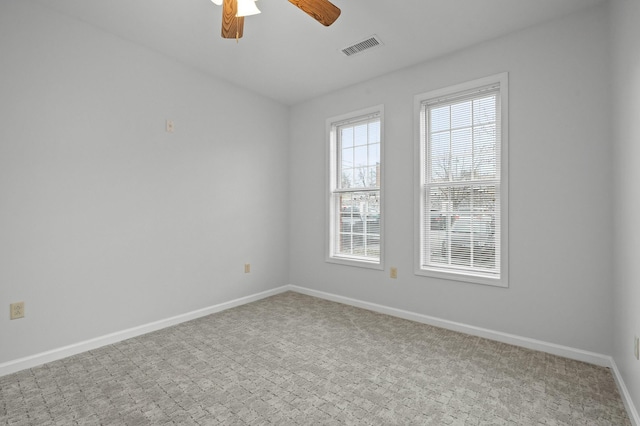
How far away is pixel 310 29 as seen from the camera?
2592 millimetres

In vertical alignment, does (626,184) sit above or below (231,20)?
below

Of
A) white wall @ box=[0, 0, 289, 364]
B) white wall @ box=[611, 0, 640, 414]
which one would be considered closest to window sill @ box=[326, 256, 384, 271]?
white wall @ box=[0, 0, 289, 364]

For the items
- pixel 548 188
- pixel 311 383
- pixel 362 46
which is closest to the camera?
pixel 311 383

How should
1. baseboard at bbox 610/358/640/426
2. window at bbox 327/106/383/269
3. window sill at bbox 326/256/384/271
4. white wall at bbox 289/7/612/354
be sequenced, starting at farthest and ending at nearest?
1. window at bbox 327/106/383/269
2. window sill at bbox 326/256/384/271
3. white wall at bbox 289/7/612/354
4. baseboard at bbox 610/358/640/426

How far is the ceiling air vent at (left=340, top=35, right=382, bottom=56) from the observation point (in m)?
2.73

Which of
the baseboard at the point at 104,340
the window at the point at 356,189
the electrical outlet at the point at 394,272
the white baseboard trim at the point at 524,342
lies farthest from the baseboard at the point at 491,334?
the baseboard at the point at 104,340

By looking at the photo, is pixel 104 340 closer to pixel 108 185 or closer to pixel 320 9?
pixel 108 185

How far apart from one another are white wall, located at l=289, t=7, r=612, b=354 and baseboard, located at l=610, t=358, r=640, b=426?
0.17 m

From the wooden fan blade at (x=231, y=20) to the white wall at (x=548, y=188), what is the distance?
1.92 meters

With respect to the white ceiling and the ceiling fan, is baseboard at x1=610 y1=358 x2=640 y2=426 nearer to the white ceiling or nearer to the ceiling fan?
the white ceiling

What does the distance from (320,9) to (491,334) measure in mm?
2864

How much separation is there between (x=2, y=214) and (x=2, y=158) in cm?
39

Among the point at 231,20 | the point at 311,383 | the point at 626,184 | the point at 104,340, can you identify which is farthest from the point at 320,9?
the point at 104,340

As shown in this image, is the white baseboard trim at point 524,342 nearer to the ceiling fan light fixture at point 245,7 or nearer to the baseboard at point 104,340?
the baseboard at point 104,340
